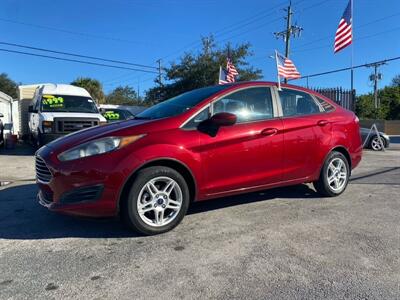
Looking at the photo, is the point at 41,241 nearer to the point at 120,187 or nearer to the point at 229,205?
the point at 120,187

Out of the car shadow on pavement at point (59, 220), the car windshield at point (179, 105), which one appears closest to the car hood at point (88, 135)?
the car windshield at point (179, 105)

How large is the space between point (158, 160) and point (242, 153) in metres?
1.11

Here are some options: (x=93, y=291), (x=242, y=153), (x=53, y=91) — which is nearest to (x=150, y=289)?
(x=93, y=291)

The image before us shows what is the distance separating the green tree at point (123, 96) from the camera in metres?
70.3

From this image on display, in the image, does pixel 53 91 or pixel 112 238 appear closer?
pixel 112 238

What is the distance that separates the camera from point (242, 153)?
4945 mm

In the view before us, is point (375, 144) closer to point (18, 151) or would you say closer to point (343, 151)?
point (343, 151)

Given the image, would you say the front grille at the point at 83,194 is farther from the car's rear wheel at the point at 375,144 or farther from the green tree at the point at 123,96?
the green tree at the point at 123,96

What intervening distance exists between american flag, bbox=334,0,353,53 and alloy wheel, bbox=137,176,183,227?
1482cm

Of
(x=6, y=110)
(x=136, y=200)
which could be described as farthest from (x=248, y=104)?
(x=6, y=110)

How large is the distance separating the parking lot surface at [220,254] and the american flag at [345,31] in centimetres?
1286

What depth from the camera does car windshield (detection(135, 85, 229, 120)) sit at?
16.4 ft

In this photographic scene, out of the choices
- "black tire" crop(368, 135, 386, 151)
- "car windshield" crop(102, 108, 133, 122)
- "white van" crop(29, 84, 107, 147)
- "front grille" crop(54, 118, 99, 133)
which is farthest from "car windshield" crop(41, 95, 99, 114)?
"black tire" crop(368, 135, 386, 151)

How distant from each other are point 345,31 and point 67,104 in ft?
38.4
